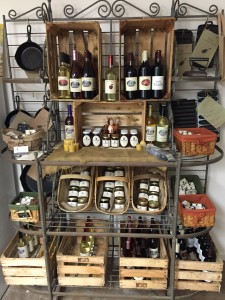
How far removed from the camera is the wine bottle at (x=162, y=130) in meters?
1.63

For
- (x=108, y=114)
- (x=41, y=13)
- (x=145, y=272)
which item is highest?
(x=41, y=13)

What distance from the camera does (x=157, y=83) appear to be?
1.56 m

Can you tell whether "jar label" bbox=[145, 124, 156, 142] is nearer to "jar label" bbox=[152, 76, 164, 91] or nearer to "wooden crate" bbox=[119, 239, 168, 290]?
"jar label" bbox=[152, 76, 164, 91]

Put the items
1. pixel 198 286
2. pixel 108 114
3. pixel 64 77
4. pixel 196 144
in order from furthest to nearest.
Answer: pixel 108 114 → pixel 198 286 → pixel 64 77 → pixel 196 144

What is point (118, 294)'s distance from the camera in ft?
5.77

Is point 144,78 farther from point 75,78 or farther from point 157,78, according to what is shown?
point 75,78

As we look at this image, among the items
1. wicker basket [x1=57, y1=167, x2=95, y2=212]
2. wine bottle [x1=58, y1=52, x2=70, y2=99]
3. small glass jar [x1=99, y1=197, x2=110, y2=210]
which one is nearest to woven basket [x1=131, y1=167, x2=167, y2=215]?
small glass jar [x1=99, y1=197, x2=110, y2=210]

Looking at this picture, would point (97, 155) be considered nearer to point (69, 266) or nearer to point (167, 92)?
point (167, 92)

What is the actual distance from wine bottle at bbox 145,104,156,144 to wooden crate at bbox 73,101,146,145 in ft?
0.28

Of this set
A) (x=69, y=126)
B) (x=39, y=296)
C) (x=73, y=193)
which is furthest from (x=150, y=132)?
(x=39, y=296)

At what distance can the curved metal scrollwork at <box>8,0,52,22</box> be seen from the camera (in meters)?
1.62

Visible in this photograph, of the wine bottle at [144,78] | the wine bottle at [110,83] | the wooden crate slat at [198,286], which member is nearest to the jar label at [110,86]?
the wine bottle at [110,83]

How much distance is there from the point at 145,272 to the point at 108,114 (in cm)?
99

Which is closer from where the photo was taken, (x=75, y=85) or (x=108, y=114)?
(x=75, y=85)
